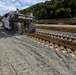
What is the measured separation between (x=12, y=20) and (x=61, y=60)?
1261cm

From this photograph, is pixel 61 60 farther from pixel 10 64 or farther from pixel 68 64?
pixel 10 64

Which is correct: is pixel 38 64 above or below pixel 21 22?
below

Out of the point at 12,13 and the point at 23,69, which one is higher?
the point at 12,13

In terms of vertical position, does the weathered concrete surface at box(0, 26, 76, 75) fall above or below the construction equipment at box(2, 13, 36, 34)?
below

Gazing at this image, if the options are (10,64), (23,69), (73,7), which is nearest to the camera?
(23,69)

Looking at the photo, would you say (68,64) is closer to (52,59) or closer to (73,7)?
(52,59)

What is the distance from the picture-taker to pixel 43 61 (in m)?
7.45

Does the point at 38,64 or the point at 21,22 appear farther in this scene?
the point at 21,22

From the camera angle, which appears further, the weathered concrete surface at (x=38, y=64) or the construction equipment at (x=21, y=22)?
the construction equipment at (x=21, y=22)

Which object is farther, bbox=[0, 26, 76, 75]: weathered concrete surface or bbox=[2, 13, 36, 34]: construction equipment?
bbox=[2, 13, 36, 34]: construction equipment

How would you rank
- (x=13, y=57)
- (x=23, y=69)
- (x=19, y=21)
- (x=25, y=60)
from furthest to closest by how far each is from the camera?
(x=19, y=21) < (x=13, y=57) < (x=25, y=60) < (x=23, y=69)

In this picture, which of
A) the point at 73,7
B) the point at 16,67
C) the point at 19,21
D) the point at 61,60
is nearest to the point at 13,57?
the point at 16,67

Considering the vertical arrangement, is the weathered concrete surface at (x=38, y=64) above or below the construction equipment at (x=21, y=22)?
below

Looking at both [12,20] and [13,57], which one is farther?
[12,20]
